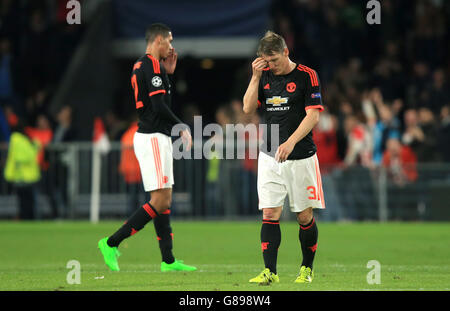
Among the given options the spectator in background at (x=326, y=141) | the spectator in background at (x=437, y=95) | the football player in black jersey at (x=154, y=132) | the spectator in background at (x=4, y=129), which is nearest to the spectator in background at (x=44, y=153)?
the spectator in background at (x=4, y=129)

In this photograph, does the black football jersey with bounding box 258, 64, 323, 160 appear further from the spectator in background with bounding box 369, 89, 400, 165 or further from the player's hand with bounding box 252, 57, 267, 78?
the spectator in background with bounding box 369, 89, 400, 165

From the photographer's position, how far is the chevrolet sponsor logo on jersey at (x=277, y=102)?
32.0 feet

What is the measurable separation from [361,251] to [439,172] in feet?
24.7

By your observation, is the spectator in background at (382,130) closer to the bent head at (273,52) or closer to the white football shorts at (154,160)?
the white football shorts at (154,160)

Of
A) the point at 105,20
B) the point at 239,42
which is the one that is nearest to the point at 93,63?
the point at 105,20

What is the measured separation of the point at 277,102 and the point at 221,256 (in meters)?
4.24

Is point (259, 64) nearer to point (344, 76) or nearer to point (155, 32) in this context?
point (155, 32)

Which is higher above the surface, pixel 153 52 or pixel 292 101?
pixel 153 52

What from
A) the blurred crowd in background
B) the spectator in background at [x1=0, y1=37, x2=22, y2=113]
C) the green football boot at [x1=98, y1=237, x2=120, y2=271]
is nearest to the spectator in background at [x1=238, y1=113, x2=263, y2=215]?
the blurred crowd in background

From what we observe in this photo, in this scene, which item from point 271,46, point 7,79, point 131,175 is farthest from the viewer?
point 7,79

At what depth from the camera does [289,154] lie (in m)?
9.69

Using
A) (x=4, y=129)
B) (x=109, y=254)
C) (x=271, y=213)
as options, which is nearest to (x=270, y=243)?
(x=271, y=213)
